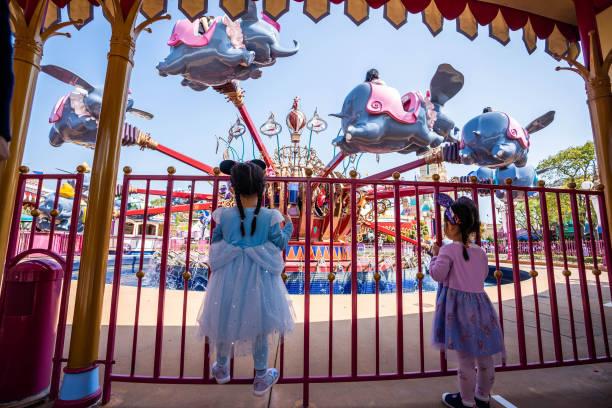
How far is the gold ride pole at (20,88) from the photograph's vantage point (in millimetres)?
1941

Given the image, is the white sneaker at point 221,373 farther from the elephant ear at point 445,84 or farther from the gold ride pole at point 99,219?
the elephant ear at point 445,84

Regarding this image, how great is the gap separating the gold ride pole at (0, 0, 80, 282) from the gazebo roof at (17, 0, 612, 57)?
80cm

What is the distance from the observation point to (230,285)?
1597mm

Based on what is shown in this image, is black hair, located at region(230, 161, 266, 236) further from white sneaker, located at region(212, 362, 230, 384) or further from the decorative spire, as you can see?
the decorative spire

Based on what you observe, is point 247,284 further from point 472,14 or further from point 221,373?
point 472,14

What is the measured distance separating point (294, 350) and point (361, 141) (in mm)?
2626

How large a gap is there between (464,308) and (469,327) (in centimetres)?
10

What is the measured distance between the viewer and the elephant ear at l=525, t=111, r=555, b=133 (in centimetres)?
505

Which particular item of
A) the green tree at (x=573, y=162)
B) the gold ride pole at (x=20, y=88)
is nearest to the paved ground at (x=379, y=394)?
the gold ride pole at (x=20, y=88)

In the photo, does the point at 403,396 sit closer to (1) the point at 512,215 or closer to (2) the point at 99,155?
(1) the point at 512,215

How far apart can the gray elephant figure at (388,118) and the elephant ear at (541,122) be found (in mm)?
1813

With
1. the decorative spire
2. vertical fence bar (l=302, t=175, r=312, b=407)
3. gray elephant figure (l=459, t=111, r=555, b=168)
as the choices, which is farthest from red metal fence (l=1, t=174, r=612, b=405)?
the decorative spire

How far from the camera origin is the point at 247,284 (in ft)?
5.24

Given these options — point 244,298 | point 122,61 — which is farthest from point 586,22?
point 122,61
